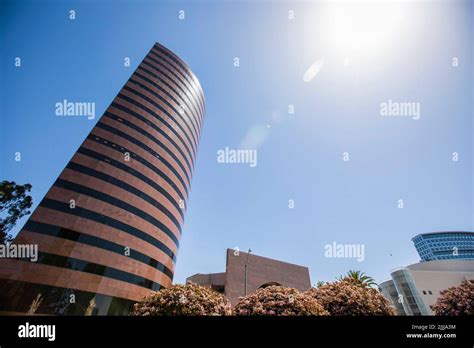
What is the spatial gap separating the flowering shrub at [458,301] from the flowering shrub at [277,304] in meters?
9.78

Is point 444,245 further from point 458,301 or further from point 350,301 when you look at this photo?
point 350,301

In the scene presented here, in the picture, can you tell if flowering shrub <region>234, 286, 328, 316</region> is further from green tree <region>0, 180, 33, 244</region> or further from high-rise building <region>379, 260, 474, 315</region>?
high-rise building <region>379, 260, 474, 315</region>

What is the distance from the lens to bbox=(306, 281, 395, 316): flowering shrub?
44.4ft

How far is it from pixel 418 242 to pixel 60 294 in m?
185

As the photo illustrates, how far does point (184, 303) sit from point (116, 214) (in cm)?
2101

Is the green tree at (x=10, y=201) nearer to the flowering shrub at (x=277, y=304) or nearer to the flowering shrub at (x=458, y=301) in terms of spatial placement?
the flowering shrub at (x=277, y=304)

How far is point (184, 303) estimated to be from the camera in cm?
1218

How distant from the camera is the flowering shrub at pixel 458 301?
1469cm

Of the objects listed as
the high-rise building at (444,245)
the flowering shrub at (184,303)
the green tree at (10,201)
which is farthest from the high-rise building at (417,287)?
the high-rise building at (444,245)

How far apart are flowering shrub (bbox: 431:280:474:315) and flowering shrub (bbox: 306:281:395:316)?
152 inches

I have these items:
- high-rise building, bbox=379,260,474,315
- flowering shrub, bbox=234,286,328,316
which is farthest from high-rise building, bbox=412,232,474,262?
flowering shrub, bbox=234,286,328,316

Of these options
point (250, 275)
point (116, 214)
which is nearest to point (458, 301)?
point (250, 275)

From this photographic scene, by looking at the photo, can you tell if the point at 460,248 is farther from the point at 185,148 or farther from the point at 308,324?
the point at 308,324

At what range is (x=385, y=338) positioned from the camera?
14.2 ft
